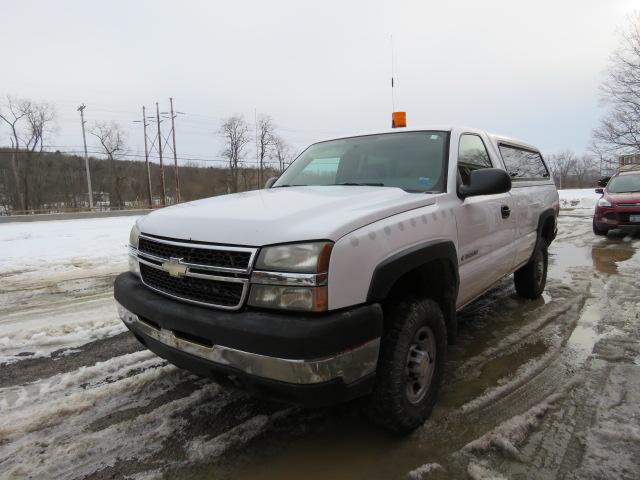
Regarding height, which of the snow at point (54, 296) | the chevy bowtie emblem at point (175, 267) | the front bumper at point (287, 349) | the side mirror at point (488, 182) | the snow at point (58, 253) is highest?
the side mirror at point (488, 182)

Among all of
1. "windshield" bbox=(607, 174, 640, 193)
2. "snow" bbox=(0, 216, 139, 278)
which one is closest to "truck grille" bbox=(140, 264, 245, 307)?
"snow" bbox=(0, 216, 139, 278)

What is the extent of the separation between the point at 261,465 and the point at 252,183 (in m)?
72.5

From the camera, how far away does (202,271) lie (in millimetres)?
2170

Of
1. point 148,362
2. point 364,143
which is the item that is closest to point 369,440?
point 148,362

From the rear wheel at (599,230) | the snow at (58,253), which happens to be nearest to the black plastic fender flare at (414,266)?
the snow at (58,253)

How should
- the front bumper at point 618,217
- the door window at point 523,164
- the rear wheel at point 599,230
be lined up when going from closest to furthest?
the door window at point 523,164
the front bumper at point 618,217
the rear wheel at point 599,230

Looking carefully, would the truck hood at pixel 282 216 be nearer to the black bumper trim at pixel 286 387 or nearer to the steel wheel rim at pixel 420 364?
the black bumper trim at pixel 286 387

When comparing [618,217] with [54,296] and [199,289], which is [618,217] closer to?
[199,289]

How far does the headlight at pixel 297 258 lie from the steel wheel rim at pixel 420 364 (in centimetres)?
83

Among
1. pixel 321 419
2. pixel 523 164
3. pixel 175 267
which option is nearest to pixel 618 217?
pixel 523 164

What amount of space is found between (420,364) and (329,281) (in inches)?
36.9

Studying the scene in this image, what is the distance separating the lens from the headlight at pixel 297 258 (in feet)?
6.31

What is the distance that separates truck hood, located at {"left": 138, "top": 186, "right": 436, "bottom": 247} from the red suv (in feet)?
32.1

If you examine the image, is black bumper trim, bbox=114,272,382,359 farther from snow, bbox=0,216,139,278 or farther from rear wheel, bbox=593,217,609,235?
rear wheel, bbox=593,217,609,235
